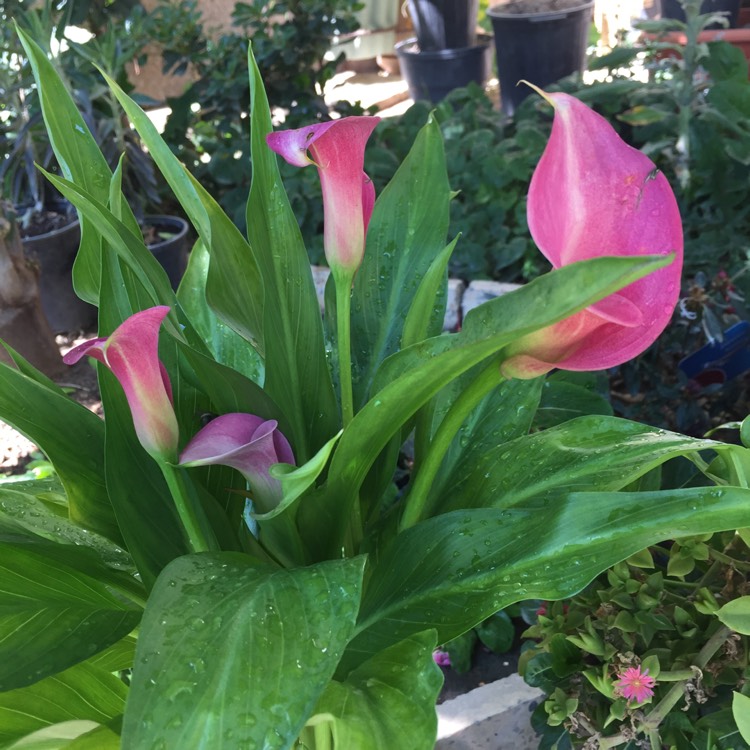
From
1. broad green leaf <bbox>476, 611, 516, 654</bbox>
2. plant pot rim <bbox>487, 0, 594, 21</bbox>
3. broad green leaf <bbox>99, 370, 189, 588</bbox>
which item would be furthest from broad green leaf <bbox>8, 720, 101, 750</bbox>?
plant pot rim <bbox>487, 0, 594, 21</bbox>

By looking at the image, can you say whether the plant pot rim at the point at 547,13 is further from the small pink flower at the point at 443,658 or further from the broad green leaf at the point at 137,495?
the broad green leaf at the point at 137,495

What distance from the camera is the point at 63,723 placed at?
0.56 metres

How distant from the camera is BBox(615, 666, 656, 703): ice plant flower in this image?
1.92 feet

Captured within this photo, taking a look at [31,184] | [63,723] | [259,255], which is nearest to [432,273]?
[259,255]

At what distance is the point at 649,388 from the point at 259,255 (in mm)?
804

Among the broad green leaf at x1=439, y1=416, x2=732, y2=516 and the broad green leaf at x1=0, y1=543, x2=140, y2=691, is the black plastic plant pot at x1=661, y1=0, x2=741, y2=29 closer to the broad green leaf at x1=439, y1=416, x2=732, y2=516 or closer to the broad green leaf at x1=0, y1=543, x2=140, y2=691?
the broad green leaf at x1=439, y1=416, x2=732, y2=516

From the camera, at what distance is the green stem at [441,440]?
1.54ft

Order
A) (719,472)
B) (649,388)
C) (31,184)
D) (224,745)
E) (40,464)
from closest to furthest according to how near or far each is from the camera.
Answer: (224,745) < (719,472) < (649,388) < (40,464) < (31,184)

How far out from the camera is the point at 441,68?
335 centimetres

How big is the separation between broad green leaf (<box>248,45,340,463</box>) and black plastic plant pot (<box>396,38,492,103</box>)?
287 cm

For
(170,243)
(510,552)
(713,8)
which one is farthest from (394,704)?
(713,8)

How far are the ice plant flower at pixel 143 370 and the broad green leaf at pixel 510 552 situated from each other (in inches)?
6.8

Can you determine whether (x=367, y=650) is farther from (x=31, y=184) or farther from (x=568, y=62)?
(x=568, y=62)

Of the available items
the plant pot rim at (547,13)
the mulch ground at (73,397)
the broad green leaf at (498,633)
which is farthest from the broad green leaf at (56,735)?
the plant pot rim at (547,13)
